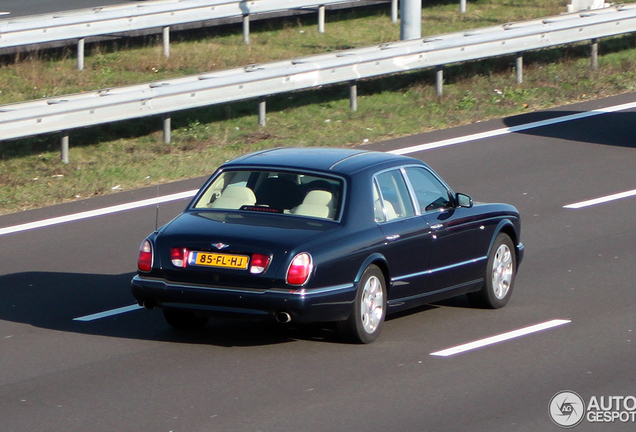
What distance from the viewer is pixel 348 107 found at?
734 inches

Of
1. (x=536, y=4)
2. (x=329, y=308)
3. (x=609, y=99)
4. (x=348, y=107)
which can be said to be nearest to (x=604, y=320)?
(x=329, y=308)

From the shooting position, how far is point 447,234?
9.80 meters

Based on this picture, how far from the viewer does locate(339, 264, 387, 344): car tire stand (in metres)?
8.78

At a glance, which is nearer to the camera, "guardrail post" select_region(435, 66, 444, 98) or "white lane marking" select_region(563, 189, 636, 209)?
"white lane marking" select_region(563, 189, 636, 209)

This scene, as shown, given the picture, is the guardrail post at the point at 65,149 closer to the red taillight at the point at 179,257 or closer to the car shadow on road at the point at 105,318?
the car shadow on road at the point at 105,318

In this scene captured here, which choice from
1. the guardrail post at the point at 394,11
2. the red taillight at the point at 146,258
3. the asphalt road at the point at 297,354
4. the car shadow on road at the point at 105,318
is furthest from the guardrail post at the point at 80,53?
the red taillight at the point at 146,258

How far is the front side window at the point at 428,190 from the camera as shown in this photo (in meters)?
9.79

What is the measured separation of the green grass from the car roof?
532 centimetres

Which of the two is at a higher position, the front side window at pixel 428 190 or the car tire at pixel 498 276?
the front side window at pixel 428 190

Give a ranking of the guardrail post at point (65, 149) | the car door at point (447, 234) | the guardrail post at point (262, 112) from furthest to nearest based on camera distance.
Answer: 1. the guardrail post at point (262, 112)
2. the guardrail post at point (65, 149)
3. the car door at point (447, 234)

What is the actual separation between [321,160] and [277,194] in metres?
0.49

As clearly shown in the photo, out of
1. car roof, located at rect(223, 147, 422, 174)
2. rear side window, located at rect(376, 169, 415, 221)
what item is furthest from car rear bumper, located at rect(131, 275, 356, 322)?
car roof, located at rect(223, 147, 422, 174)

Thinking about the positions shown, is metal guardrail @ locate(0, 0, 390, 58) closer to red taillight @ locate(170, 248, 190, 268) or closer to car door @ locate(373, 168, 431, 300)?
car door @ locate(373, 168, 431, 300)

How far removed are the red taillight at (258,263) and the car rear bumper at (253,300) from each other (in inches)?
5.7
